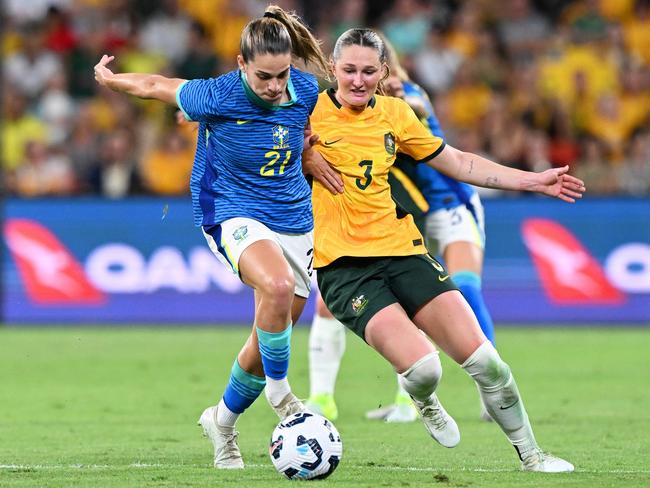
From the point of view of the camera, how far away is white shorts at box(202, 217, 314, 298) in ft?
20.9

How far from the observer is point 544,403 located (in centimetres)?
944

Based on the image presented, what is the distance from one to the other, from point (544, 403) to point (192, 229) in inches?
250

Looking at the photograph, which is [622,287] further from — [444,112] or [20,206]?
[20,206]

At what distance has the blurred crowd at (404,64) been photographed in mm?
15914

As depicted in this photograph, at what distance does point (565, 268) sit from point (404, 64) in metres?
3.76

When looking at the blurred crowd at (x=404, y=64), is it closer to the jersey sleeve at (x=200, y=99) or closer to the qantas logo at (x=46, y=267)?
the qantas logo at (x=46, y=267)

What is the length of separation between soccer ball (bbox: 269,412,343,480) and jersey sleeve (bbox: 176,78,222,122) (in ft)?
5.13

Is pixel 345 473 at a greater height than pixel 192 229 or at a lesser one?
greater

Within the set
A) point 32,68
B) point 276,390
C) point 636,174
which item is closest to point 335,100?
point 276,390

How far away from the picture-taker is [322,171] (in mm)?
6582

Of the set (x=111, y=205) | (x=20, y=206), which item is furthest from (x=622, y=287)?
(x=20, y=206)

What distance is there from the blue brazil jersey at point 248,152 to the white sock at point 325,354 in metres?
2.28

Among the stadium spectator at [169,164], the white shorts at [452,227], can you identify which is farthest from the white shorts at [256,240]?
the stadium spectator at [169,164]

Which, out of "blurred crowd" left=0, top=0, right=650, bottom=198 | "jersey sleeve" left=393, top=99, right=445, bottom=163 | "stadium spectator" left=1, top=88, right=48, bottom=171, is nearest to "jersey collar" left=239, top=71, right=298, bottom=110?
"jersey sleeve" left=393, top=99, right=445, bottom=163
